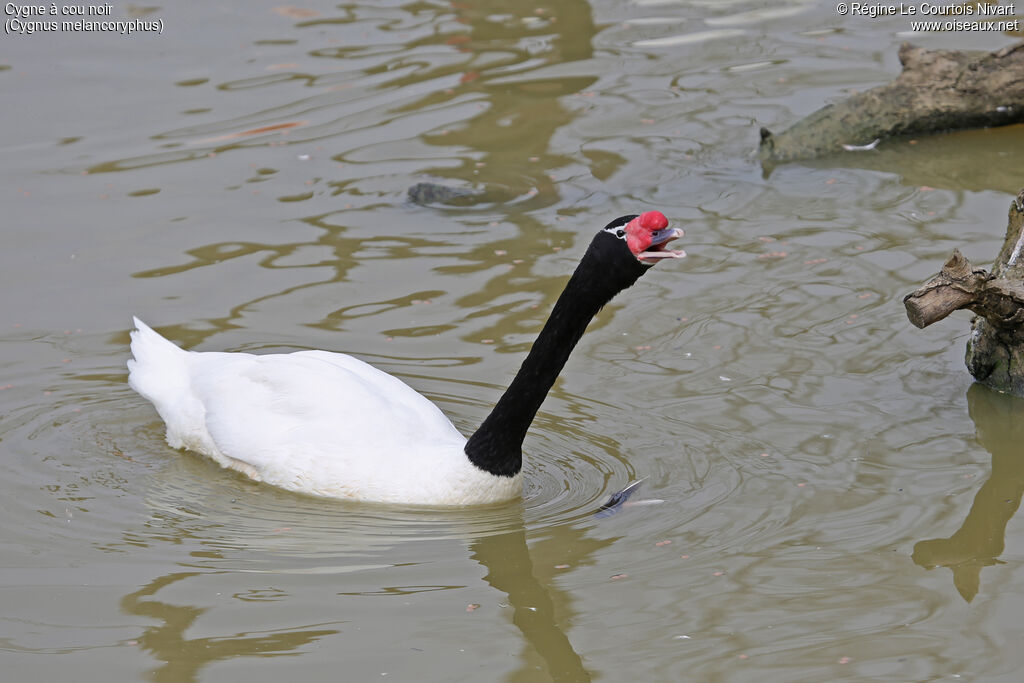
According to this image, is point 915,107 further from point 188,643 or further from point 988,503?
point 188,643

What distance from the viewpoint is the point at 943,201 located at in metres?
9.23

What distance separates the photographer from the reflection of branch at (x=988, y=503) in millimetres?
5379

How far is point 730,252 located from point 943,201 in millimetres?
1673

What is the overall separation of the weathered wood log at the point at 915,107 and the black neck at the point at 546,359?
499 cm

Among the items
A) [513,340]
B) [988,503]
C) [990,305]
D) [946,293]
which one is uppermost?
[946,293]

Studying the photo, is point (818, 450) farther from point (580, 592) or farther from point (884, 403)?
point (580, 592)

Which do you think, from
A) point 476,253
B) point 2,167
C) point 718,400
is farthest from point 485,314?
point 2,167

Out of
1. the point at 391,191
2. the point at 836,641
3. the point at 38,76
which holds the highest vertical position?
the point at 38,76

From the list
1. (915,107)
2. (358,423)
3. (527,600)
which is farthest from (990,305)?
(915,107)

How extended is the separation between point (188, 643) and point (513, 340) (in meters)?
3.16

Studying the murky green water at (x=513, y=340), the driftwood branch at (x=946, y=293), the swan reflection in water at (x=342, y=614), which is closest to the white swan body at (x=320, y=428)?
the murky green water at (x=513, y=340)

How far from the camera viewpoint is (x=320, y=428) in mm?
6066

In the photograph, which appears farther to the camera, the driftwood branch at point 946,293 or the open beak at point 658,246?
the driftwood branch at point 946,293

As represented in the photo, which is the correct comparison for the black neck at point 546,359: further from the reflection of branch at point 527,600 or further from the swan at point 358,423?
the reflection of branch at point 527,600
